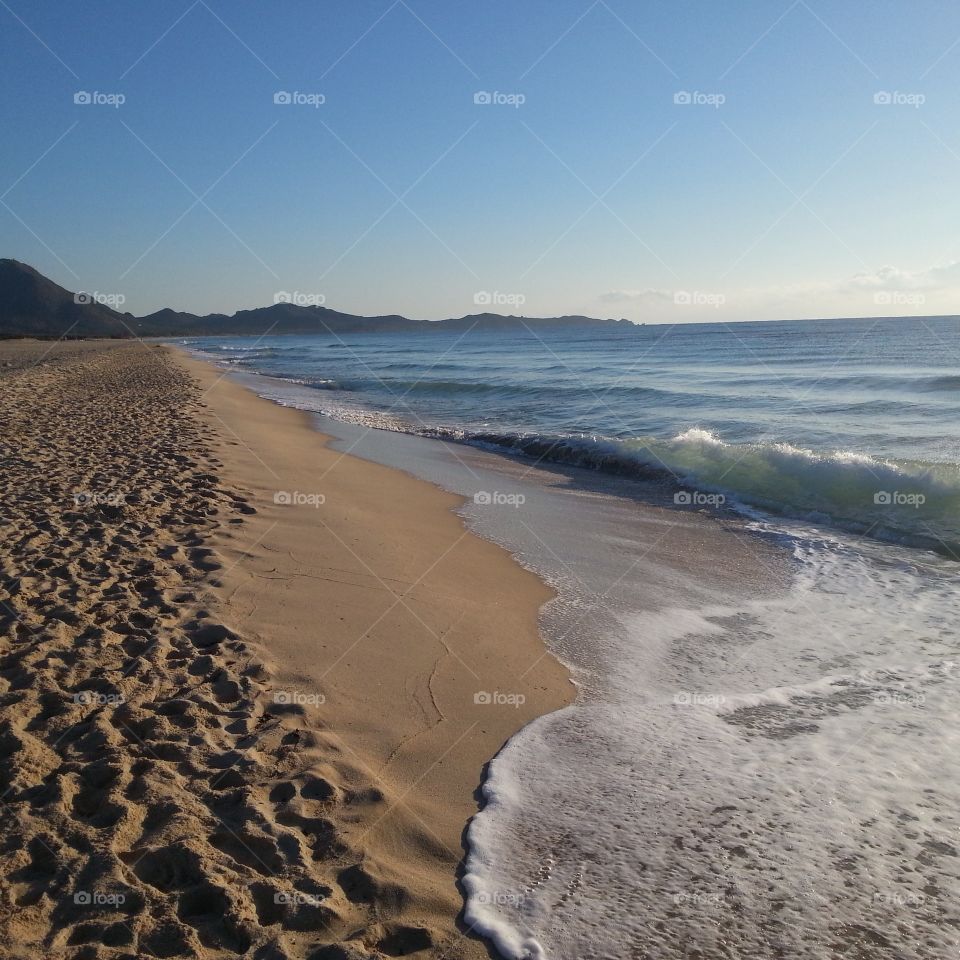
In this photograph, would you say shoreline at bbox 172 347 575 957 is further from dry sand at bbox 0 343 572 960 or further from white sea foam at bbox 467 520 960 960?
white sea foam at bbox 467 520 960 960

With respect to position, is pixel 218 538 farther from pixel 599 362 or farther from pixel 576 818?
pixel 599 362

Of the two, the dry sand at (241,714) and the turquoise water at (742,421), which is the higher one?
the turquoise water at (742,421)

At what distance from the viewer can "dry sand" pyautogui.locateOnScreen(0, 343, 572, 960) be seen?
2672mm

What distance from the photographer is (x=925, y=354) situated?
3709cm

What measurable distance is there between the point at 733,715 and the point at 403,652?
2284 mm

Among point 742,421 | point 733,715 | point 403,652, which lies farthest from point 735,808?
point 742,421

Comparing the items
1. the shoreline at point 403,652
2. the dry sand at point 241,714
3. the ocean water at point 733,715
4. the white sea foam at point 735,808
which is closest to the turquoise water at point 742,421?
the ocean water at point 733,715

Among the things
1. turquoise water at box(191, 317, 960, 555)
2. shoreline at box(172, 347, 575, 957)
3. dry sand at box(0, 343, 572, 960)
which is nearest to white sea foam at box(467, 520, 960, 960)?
shoreline at box(172, 347, 575, 957)

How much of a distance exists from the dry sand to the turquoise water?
5761mm

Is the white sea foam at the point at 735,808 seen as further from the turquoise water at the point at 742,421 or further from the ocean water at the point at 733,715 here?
the turquoise water at the point at 742,421

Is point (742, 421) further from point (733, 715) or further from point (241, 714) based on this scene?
point (241, 714)

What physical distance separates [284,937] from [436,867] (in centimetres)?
75

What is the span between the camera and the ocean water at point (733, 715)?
291cm

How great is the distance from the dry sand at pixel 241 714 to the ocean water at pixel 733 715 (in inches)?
14.7
